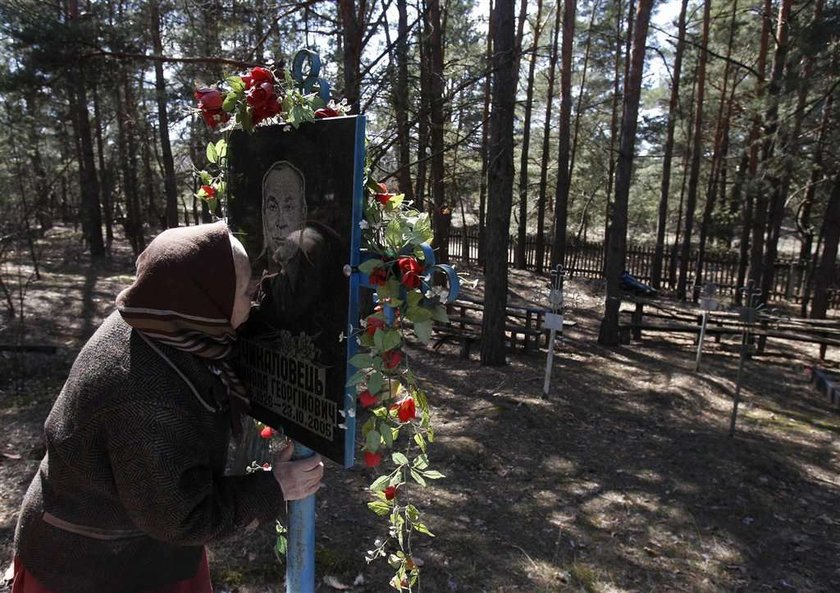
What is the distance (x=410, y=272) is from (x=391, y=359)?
0.24 m

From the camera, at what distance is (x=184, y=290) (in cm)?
127

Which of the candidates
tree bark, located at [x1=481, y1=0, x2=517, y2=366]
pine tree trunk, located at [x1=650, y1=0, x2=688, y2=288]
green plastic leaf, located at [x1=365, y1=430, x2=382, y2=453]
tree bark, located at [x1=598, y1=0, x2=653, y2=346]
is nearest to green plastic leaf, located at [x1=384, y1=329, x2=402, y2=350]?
green plastic leaf, located at [x1=365, y1=430, x2=382, y2=453]

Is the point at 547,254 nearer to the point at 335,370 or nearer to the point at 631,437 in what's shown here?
the point at 631,437

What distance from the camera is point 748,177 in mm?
13781

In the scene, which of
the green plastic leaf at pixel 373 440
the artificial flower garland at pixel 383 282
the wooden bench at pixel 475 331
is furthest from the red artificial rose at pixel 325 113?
the wooden bench at pixel 475 331

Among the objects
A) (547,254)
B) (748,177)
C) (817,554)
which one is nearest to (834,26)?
(748,177)

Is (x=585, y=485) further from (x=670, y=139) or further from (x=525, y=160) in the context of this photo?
(x=670, y=139)

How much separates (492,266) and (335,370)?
6.51m

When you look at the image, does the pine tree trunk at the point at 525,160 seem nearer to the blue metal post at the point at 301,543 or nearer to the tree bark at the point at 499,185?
the tree bark at the point at 499,185

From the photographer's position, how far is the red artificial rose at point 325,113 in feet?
5.01

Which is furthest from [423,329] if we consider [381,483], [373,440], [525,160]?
[525,160]

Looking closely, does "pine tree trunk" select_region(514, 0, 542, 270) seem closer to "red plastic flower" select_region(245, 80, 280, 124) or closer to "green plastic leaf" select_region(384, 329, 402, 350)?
"red plastic flower" select_region(245, 80, 280, 124)

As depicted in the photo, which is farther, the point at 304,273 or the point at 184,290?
the point at 304,273

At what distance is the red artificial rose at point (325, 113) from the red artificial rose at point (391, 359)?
644 millimetres
